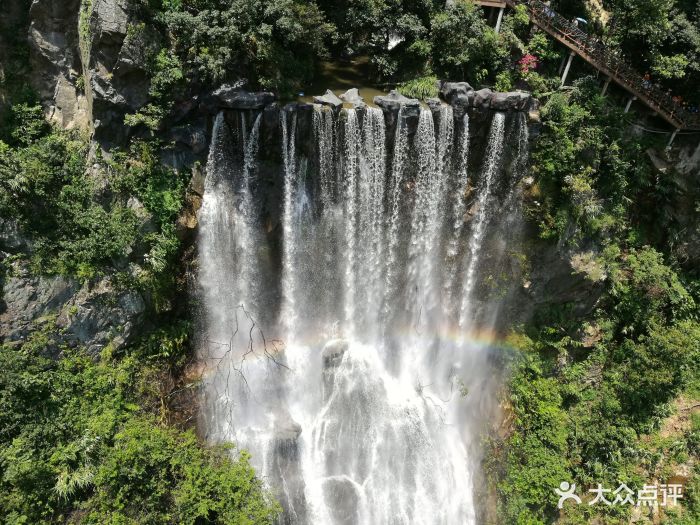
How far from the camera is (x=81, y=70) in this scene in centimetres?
1436

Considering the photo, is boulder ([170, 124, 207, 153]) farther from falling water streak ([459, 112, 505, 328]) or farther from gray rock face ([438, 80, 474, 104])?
falling water streak ([459, 112, 505, 328])

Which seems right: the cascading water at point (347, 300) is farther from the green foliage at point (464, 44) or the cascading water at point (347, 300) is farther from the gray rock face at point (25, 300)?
the gray rock face at point (25, 300)

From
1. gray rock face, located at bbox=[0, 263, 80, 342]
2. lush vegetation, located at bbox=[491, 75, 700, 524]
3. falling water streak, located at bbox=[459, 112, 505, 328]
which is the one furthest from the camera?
lush vegetation, located at bbox=[491, 75, 700, 524]

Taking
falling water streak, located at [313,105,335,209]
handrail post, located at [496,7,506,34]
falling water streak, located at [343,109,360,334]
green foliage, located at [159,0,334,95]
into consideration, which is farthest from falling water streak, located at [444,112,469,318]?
green foliage, located at [159,0,334,95]

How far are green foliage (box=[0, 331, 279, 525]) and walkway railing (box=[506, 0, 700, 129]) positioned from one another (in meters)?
17.7

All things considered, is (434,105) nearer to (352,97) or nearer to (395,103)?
(395,103)

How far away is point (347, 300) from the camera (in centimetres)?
1692

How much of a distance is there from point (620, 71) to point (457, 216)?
7627 millimetres

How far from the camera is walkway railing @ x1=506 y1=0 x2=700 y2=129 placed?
1636cm

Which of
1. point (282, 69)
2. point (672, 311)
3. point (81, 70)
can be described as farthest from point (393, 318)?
point (81, 70)

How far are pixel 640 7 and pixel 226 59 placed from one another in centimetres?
1379

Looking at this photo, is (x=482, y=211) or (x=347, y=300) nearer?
(x=482, y=211)

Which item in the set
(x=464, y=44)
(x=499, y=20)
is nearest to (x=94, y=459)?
(x=464, y=44)

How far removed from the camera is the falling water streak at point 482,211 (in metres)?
15.6
